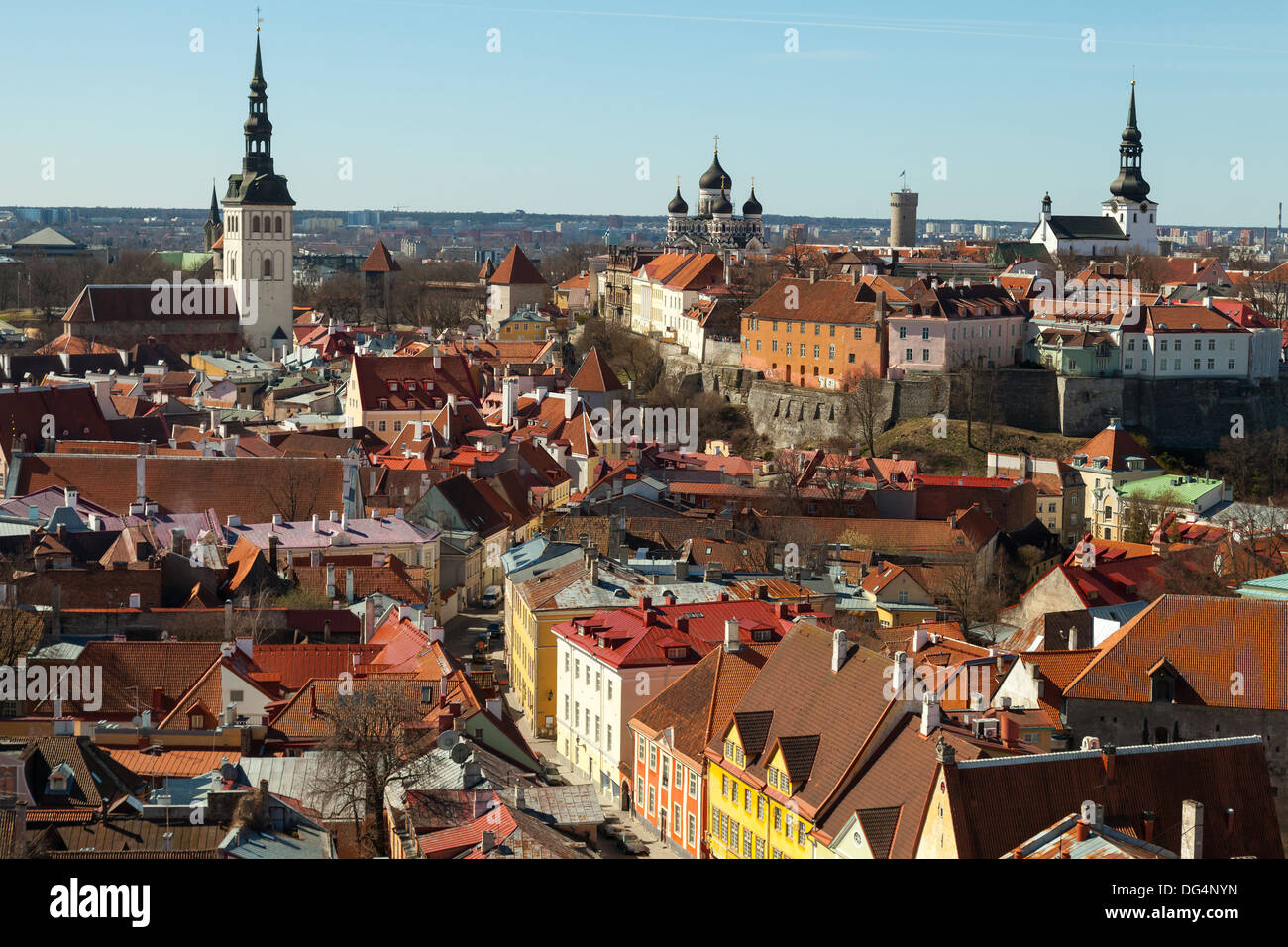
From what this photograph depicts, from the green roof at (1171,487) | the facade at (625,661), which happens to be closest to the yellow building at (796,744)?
the facade at (625,661)

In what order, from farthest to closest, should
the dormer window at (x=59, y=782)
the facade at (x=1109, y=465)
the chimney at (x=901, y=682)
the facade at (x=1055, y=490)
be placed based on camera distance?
1. the facade at (x=1109, y=465)
2. the facade at (x=1055, y=490)
3. the chimney at (x=901, y=682)
4. the dormer window at (x=59, y=782)

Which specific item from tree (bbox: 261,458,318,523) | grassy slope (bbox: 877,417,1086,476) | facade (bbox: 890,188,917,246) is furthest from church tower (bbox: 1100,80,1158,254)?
tree (bbox: 261,458,318,523)

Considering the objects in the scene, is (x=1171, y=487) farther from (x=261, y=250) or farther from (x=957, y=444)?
(x=261, y=250)

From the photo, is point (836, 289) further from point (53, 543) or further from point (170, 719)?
point (170, 719)

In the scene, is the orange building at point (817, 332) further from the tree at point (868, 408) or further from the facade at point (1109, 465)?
the facade at point (1109, 465)
